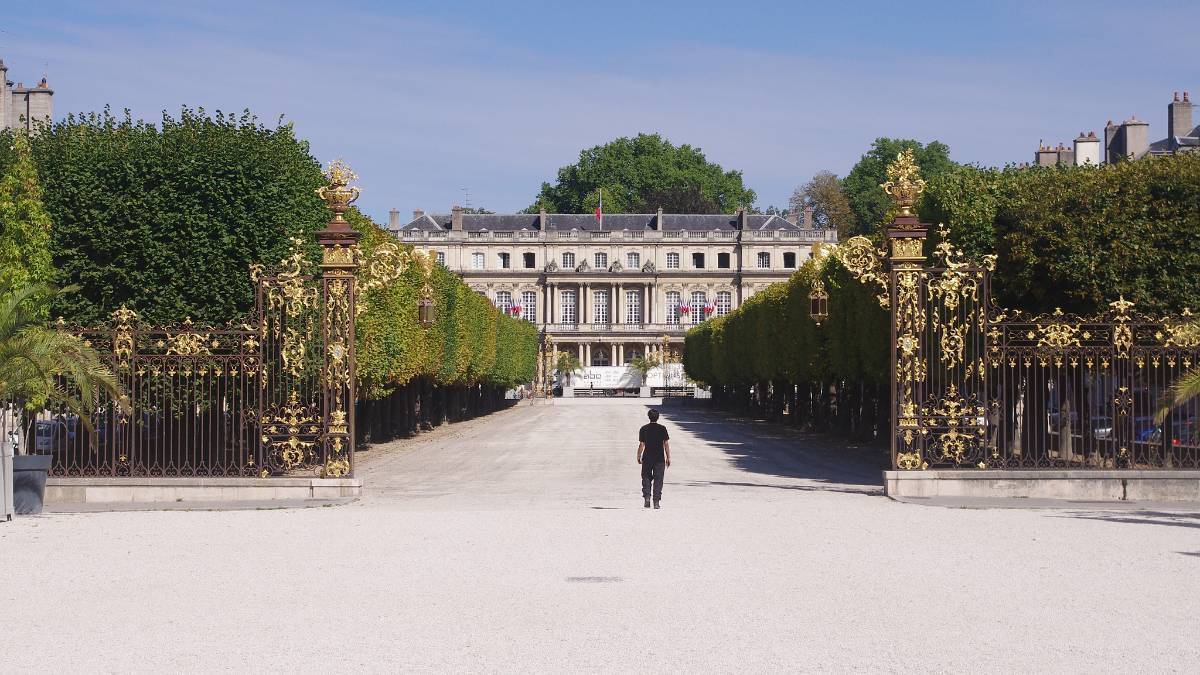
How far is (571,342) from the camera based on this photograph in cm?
13275

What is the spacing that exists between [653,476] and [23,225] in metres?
12.9

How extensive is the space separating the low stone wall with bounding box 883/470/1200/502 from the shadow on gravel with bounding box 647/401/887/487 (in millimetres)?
1416

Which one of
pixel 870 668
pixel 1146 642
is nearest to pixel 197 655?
pixel 870 668

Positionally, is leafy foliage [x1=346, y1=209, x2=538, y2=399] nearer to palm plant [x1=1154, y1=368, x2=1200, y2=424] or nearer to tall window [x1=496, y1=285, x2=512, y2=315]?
palm plant [x1=1154, y1=368, x2=1200, y2=424]

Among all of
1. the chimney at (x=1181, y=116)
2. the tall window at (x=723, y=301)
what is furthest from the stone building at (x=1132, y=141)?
the tall window at (x=723, y=301)

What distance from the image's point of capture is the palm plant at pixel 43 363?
1695 centimetres

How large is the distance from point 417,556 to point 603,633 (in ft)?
13.9

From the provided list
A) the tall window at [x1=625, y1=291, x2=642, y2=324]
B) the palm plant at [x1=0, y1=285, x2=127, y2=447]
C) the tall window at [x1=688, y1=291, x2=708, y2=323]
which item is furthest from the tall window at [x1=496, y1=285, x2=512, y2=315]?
the palm plant at [x1=0, y1=285, x2=127, y2=447]

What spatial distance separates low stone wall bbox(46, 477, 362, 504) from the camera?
1844 centimetres

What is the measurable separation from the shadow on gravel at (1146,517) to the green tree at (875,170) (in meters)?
102

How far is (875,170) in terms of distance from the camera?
120 metres

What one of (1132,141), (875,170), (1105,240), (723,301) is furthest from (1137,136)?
(723,301)

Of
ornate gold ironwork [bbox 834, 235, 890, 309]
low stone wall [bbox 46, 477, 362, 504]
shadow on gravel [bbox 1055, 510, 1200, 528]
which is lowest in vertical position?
shadow on gravel [bbox 1055, 510, 1200, 528]

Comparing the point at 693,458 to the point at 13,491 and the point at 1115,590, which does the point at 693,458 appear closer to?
the point at 13,491
